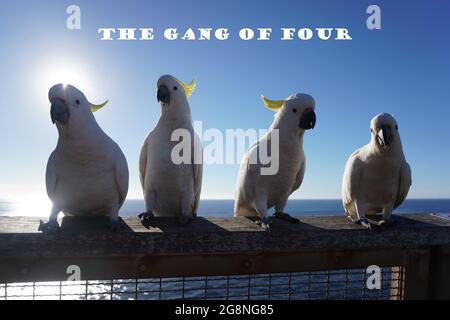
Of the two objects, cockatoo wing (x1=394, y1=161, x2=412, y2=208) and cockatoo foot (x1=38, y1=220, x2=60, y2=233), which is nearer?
cockatoo foot (x1=38, y1=220, x2=60, y2=233)

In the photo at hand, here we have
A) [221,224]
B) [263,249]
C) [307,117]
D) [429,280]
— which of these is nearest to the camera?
[263,249]

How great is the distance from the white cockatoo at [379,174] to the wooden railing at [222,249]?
27.4 inches

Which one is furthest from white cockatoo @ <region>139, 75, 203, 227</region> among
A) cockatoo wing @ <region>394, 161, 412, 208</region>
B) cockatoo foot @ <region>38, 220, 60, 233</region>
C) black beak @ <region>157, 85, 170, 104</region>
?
cockatoo wing @ <region>394, 161, 412, 208</region>

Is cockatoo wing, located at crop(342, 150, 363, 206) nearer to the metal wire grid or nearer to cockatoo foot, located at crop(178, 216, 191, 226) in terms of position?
the metal wire grid

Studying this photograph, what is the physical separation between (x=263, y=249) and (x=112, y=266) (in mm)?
767

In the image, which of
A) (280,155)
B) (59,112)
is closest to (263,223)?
(280,155)

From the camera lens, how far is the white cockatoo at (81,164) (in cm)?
259

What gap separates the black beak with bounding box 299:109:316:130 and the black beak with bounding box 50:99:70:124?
6.04 ft

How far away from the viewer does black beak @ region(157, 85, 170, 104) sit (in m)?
3.28

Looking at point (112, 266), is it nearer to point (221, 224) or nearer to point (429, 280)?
point (221, 224)

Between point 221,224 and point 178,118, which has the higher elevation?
point 178,118

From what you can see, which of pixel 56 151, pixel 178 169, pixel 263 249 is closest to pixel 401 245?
pixel 263 249

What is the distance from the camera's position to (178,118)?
332 centimetres

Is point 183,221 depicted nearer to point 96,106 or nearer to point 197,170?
point 197,170
